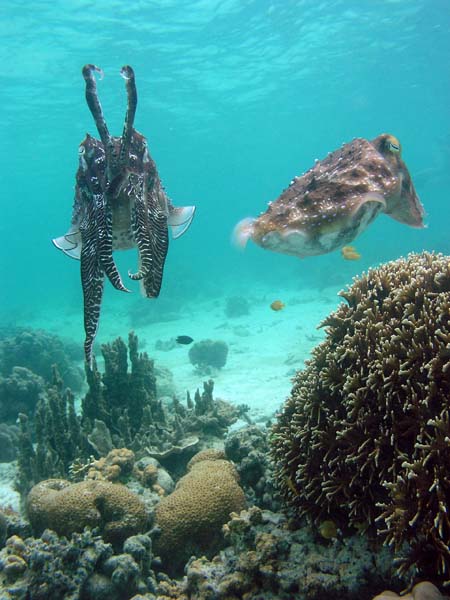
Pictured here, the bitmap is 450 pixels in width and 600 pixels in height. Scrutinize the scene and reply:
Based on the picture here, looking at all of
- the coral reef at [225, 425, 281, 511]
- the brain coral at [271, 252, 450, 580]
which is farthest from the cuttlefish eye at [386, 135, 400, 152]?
the coral reef at [225, 425, 281, 511]

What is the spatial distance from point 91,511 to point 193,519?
123 cm

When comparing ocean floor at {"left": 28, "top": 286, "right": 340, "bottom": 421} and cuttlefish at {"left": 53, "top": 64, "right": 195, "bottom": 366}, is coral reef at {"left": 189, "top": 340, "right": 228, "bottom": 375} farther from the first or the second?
cuttlefish at {"left": 53, "top": 64, "right": 195, "bottom": 366}

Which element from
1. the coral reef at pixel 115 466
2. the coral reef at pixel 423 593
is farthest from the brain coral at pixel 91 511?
the coral reef at pixel 423 593

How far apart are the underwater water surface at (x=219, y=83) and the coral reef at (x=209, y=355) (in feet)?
16.1

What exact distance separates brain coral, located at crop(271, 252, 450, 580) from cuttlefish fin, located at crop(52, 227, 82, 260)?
10.4 feet

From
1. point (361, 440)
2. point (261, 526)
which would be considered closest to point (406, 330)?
point (361, 440)

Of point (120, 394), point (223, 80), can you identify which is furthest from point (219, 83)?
point (120, 394)

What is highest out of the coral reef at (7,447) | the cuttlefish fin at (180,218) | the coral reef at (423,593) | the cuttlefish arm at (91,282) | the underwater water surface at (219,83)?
the underwater water surface at (219,83)

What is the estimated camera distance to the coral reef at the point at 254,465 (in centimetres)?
534

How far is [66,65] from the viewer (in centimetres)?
3078

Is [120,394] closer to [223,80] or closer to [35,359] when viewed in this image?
[35,359]

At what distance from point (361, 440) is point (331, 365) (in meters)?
0.88

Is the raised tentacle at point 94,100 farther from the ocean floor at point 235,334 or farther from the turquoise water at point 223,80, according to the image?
the turquoise water at point 223,80

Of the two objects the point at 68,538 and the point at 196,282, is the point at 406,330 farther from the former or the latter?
the point at 196,282
